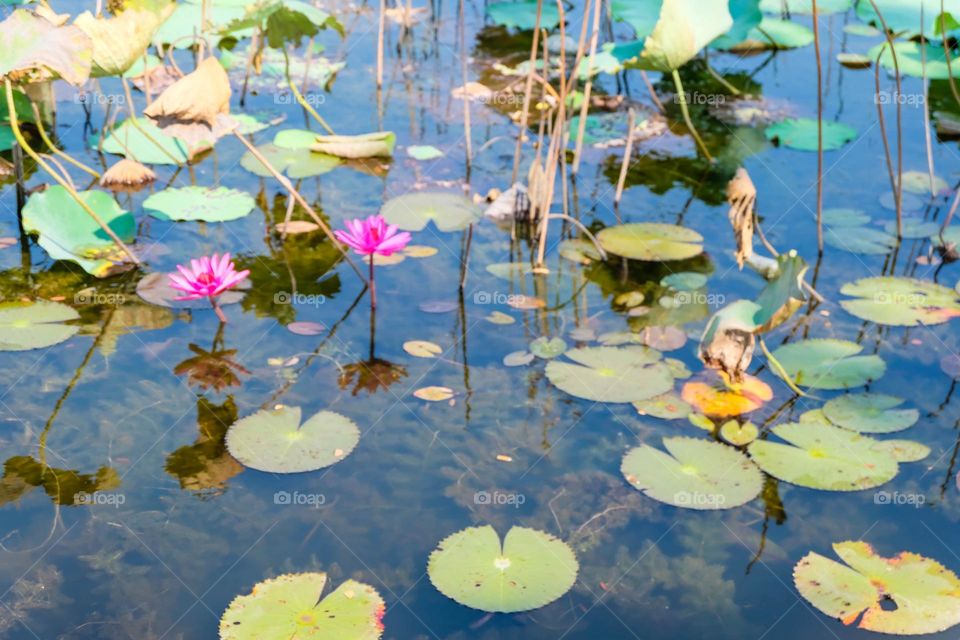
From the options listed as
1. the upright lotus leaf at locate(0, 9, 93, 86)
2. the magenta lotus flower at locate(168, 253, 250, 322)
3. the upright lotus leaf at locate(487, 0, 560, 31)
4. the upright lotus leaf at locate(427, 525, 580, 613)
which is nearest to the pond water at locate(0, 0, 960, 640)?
the upright lotus leaf at locate(427, 525, 580, 613)

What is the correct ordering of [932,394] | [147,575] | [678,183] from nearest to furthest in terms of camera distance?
1. [147,575]
2. [932,394]
3. [678,183]

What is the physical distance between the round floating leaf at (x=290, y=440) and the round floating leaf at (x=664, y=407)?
0.87 meters

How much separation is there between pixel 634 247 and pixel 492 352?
2.95ft

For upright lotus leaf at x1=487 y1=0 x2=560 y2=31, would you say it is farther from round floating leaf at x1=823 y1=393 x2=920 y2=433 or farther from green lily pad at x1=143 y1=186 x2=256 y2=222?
round floating leaf at x1=823 y1=393 x2=920 y2=433

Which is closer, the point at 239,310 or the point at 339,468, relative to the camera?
the point at 339,468

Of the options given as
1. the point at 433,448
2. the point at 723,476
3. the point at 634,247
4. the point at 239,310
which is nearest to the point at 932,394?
the point at 723,476

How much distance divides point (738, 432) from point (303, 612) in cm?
138

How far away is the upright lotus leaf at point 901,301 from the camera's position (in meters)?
3.55

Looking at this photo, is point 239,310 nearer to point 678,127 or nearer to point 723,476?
point 723,476

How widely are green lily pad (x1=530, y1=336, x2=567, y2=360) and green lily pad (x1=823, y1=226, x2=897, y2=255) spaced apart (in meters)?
1.34

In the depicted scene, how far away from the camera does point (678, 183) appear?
4.52m

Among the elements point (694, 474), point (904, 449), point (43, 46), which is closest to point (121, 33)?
point (43, 46)

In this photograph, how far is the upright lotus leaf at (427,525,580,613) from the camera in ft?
7.91

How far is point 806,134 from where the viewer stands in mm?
4828
